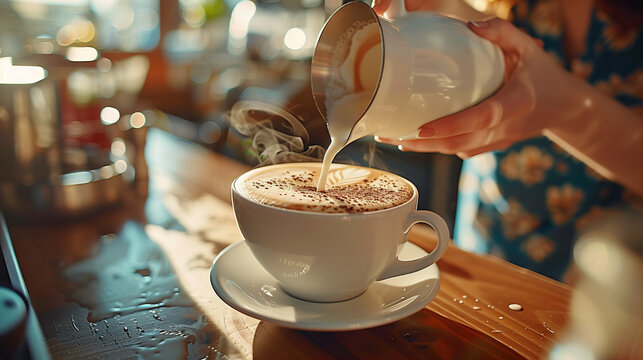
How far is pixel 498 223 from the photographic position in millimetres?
1551

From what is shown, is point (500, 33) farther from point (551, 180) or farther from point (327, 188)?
point (551, 180)

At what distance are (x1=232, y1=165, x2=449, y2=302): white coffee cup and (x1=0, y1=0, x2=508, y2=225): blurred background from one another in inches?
12.1

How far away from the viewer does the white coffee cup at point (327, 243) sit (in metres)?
0.59

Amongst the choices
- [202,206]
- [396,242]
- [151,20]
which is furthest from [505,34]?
[151,20]

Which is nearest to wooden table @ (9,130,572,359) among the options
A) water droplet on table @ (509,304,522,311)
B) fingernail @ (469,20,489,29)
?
water droplet on table @ (509,304,522,311)

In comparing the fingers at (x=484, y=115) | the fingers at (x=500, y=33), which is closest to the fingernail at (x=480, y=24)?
the fingers at (x=500, y=33)

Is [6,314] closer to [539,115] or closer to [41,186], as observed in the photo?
[41,186]

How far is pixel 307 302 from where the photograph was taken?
65 cm

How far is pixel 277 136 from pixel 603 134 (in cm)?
80

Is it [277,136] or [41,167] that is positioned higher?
[277,136]

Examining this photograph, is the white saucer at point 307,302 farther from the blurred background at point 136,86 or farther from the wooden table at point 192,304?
the blurred background at point 136,86

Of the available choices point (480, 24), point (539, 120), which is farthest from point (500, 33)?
point (539, 120)

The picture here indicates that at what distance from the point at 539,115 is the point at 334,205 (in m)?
0.64

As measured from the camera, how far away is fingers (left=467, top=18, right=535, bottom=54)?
77cm
